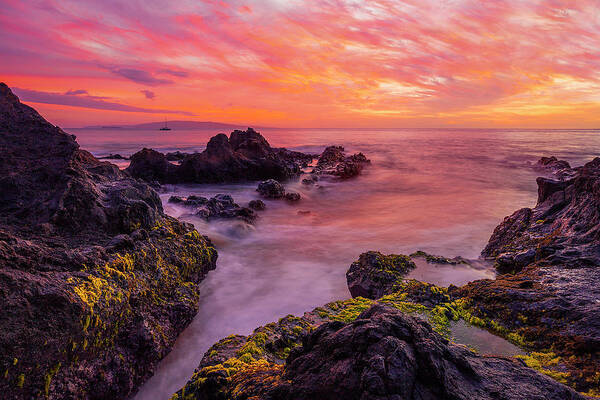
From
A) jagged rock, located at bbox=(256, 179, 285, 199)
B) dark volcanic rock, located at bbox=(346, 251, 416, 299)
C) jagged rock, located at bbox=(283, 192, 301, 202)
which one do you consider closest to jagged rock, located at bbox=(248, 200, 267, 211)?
jagged rock, located at bbox=(256, 179, 285, 199)

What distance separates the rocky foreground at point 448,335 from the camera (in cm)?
225

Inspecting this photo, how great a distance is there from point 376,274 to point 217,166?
19517 millimetres

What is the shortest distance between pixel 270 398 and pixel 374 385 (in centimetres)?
86

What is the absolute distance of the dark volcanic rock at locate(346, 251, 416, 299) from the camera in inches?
254

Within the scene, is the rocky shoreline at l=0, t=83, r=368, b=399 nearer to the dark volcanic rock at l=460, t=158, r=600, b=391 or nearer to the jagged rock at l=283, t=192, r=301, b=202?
the dark volcanic rock at l=460, t=158, r=600, b=391

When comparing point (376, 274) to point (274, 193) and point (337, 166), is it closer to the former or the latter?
point (274, 193)

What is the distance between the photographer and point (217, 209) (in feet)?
46.5

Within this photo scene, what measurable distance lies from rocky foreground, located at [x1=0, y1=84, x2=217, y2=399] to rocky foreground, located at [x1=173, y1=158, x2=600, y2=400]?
4.92 feet

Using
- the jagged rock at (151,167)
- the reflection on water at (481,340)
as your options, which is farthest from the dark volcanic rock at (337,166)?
the reflection on water at (481,340)

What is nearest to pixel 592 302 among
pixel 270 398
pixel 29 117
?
pixel 270 398

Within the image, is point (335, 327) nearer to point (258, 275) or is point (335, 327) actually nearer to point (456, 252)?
point (258, 275)

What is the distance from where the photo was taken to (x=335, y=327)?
2832mm

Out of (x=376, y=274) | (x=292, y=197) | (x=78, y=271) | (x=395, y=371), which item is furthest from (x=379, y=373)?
(x=292, y=197)

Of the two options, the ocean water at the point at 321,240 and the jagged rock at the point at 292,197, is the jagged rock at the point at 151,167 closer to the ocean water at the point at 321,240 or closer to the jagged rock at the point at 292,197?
the ocean water at the point at 321,240
